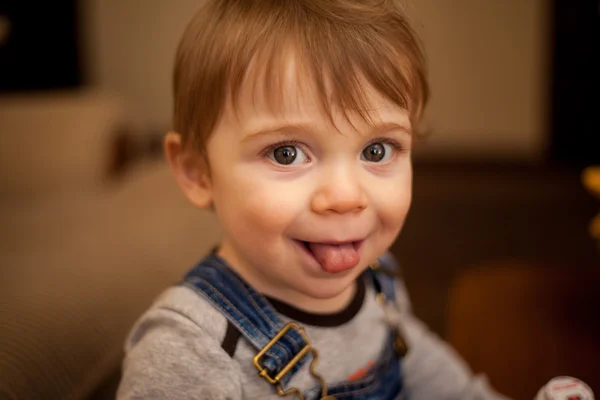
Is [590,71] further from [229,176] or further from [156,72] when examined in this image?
[229,176]

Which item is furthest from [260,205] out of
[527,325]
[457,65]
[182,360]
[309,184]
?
[457,65]

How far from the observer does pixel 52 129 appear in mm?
1794

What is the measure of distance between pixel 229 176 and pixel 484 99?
3.84m

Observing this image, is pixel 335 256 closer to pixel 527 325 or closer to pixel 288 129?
pixel 288 129

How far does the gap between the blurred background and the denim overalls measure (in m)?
0.25

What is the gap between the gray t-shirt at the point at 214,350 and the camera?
54 centimetres

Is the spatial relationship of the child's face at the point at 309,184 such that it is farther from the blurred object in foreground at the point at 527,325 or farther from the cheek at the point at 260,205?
the blurred object in foreground at the point at 527,325

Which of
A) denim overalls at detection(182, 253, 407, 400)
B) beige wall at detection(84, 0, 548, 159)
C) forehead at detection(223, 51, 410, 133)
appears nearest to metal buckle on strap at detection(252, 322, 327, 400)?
denim overalls at detection(182, 253, 407, 400)

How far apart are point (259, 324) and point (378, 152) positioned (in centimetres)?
21

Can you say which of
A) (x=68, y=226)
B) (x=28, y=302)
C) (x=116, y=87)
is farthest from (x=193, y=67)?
(x=116, y=87)

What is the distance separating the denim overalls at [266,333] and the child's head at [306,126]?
43 millimetres

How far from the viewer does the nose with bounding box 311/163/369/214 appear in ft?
1.68

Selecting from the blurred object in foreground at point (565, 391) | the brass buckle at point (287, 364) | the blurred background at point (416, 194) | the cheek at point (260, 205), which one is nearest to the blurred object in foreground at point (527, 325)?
the blurred background at point (416, 194)

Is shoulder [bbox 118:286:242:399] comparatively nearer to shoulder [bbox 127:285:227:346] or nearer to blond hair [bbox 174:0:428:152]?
shoulder [bbox 127:285:227:346]
